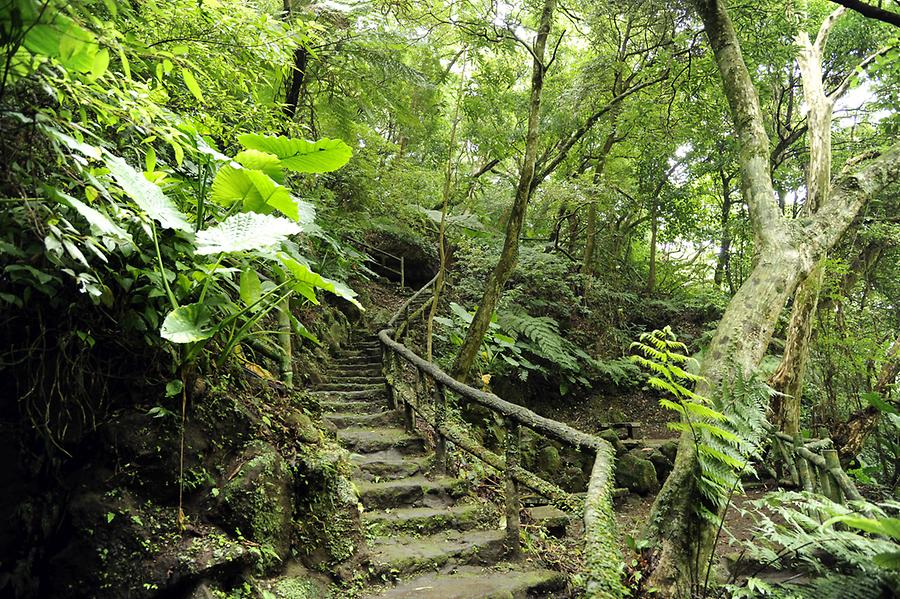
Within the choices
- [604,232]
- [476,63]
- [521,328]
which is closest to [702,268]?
[604,232]

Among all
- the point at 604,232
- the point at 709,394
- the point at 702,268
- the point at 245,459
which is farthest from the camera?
the point at 702,268

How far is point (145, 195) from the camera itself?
6.75 feet

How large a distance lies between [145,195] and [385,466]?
3047 mm

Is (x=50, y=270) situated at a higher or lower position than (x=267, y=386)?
higher

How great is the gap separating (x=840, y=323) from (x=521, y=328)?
527cm

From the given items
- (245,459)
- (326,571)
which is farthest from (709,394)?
(245,459)

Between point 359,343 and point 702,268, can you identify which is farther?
point 702,268

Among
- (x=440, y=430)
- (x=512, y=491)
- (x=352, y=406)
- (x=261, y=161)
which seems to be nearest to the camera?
(x=261, y=161)

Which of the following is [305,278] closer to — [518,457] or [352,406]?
[518,457]

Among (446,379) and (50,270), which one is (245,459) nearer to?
(50,270)

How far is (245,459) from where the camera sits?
2588 millimetres

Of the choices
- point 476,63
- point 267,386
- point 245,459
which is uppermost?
point 476,63

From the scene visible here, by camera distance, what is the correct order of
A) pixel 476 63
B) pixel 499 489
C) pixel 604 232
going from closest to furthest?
1. pixel 499 489
2. pixel 476 63
3. pixel 604 232

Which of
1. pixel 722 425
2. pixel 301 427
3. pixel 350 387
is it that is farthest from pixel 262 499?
pixel 350 387
